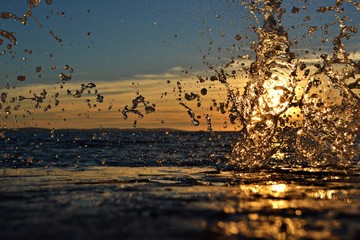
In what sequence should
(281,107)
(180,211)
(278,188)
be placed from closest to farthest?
(180,211) < (278,188) < (281,107)

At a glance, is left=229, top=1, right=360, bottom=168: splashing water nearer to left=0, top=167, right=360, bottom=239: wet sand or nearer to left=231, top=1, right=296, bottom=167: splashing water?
left=231, top=1, right=296, bottom=167: splashing water

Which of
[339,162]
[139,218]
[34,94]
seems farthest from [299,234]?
[34,94]

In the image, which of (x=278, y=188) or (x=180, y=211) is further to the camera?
(x=278, y=188)

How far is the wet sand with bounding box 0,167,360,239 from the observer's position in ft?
13.4

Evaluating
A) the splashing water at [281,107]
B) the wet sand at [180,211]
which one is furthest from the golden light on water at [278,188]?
the splashing water at [281,107]

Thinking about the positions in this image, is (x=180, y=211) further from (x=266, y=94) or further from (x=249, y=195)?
(x=266, y=94)

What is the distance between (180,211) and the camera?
5.23m

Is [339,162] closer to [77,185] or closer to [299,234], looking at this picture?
[77,185]

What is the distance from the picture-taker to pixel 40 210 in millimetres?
5273

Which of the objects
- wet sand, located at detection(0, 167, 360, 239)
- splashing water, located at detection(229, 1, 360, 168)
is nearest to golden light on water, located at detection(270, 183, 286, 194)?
wet sand, located at detection(0, 167, 360, 239)

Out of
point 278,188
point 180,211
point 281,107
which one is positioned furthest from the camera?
point 281,107

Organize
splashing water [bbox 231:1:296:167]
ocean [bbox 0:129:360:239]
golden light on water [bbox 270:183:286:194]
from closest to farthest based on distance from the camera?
1. ocean [bbox 0:129:360:239]
2. golden light on water [bbox 270:183:286:194]
3. splashing water [bbox 231:1:296:167]

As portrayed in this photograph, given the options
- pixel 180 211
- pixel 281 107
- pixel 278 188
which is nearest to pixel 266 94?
pixel 281 107

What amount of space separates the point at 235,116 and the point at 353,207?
332 inches
